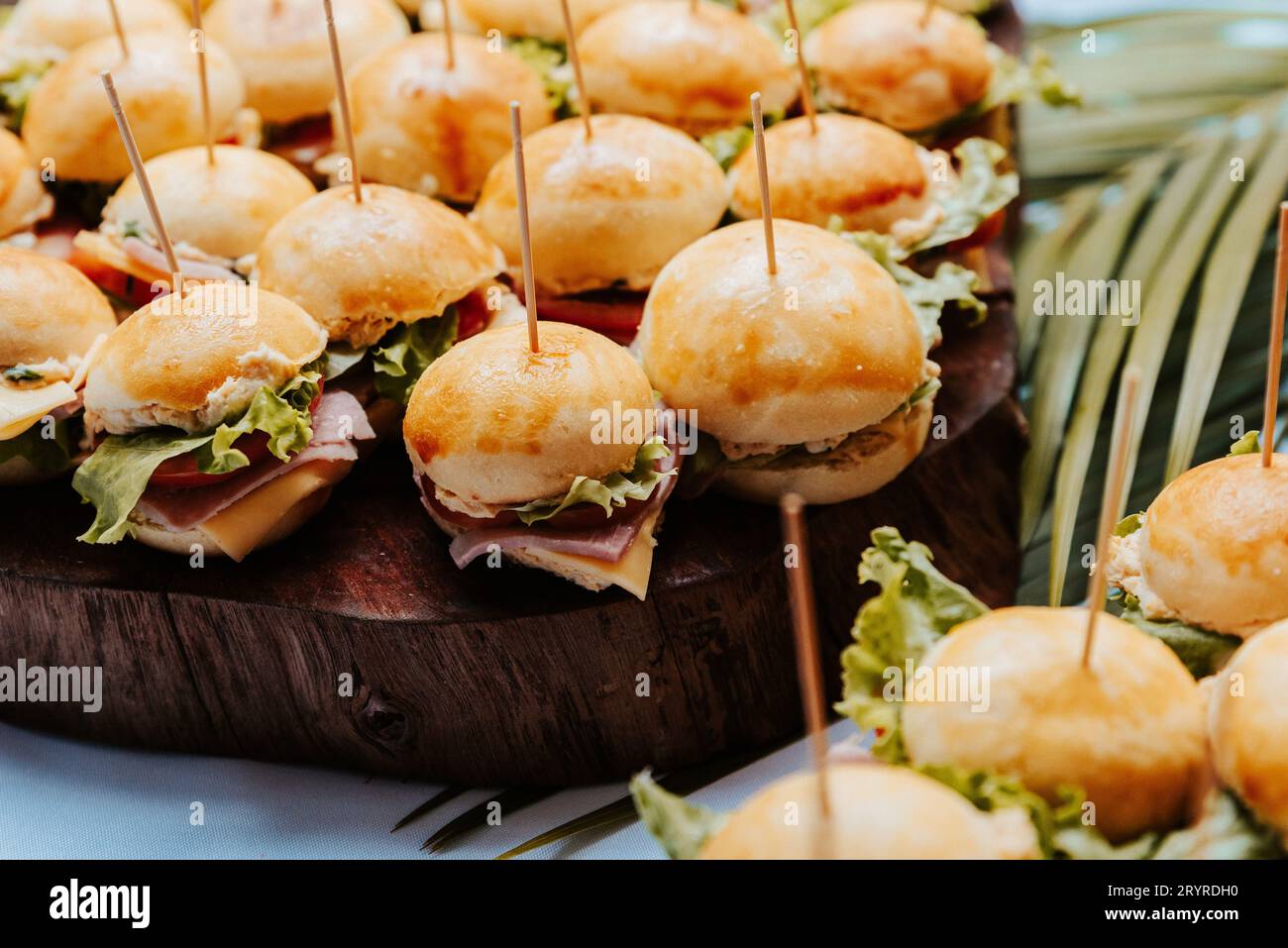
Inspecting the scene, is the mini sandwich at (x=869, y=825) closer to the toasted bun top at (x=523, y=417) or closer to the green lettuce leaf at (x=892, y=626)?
the green lettuce leaf at (x=892, y=626)

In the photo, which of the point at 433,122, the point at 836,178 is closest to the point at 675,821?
the point at 836,178

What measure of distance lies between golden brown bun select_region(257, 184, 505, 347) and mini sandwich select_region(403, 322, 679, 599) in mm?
399

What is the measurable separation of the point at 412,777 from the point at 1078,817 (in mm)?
1756

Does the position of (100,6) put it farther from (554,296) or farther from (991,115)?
(991,115)

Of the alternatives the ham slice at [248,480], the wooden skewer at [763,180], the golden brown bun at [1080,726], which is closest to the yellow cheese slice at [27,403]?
the ham slice at [248,480]

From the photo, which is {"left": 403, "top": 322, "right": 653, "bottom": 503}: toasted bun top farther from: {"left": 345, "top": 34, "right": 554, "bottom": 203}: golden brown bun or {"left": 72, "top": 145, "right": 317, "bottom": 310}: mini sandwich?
{"left": 345, "top": 34, "right": 554, "bottom": 203}: golden brown bun

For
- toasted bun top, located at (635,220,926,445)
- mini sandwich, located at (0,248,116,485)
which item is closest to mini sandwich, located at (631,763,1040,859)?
toasted bun top, located at (635,220,926,445)

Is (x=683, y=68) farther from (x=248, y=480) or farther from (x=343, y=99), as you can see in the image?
(x=248, y=480)

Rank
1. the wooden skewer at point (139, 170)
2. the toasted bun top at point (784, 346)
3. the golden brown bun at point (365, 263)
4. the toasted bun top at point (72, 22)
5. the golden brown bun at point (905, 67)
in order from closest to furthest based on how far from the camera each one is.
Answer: the wooden skewer at point (139, 170), the toasted bun top at point (784, 346), the golden brown bun at point (365, 263), the golden brown bun at point (905, 67), the toasted bun top at point (72, 22)

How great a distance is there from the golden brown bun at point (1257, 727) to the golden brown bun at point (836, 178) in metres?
1.85

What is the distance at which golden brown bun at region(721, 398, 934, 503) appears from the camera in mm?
3229

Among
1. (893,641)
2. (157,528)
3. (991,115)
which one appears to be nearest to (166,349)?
(157,528)

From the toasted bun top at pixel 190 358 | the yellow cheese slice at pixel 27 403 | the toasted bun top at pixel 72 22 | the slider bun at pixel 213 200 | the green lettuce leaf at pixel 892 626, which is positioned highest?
A: the toasted bun top at pixel 72 22

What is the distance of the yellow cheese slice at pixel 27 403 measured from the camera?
10.2ft
